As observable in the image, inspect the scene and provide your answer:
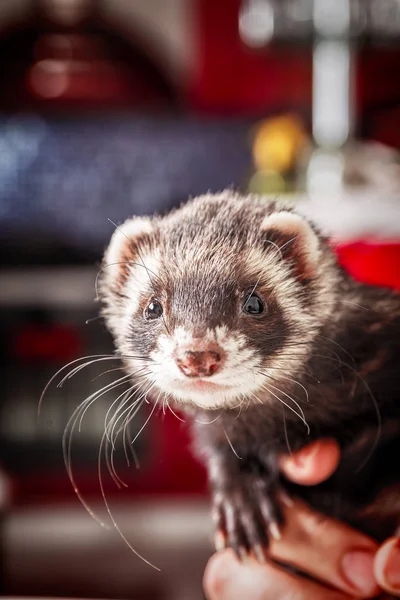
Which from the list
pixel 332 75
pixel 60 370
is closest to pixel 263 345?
pixel 60 370

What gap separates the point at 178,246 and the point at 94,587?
265mm

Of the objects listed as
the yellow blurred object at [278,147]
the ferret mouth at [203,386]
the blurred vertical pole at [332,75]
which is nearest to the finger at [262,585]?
the ferret mouth at [203,386]

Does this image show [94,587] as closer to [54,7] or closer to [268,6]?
[268,6]

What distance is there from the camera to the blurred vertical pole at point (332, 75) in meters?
1.13

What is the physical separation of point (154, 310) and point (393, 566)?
18 centimetres

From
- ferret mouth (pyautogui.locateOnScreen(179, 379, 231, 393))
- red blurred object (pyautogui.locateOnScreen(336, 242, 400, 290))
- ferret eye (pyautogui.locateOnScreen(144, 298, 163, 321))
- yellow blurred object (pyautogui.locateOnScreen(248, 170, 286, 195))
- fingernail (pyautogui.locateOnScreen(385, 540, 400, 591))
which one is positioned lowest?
fingernail (pyautogui.locateOnScreen(385, 540, 400, 591))

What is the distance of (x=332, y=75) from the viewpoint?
1.50 meters

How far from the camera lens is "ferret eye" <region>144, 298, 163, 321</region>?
0.36 m

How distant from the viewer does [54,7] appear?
8.67 feet

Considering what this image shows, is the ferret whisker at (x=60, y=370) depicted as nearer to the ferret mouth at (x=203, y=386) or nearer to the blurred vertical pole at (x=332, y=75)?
the ferret mouth at (x=203, y=386)

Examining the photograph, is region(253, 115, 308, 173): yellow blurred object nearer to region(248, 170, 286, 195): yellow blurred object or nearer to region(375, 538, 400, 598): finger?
region(248, 170, 286, 195): yellow blurred object

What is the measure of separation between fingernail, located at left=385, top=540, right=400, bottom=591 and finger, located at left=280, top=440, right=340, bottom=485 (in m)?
0.05

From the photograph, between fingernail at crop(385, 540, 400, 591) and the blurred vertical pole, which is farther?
the blurred vertical pole

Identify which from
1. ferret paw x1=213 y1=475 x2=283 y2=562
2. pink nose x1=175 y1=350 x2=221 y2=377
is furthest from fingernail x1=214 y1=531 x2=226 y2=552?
pink nose x1=175 y1=350 x2=221 y2=377
